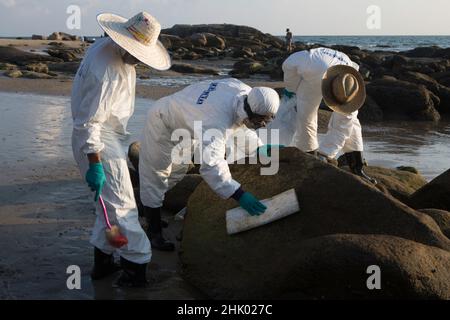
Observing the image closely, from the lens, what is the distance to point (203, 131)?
160 inches

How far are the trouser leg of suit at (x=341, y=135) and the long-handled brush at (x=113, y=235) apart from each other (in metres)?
3.46

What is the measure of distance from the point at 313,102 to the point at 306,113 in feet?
0.45

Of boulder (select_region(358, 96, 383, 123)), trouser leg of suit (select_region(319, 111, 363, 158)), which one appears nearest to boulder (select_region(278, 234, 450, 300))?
trouser leg of suit (select_region(319, 111, 363, 158))

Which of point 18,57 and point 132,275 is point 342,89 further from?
point 18,57

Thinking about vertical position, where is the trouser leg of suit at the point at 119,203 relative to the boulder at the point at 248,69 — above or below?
below

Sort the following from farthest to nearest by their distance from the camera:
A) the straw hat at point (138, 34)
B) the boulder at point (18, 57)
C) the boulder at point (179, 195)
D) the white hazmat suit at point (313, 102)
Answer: the boulder at point (18, 57)
the white hazmat suit at point (313, 102)
the boulder at point (179, 195)
the straw hat at point (138, 34)

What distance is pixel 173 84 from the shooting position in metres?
18.6

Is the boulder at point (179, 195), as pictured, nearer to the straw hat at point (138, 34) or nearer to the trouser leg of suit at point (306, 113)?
the trouser leg of suit at point (306, 113)

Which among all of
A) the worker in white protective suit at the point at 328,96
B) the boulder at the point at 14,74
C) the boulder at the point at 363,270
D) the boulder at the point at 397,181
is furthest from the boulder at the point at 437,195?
the boulder at the point at 14,74

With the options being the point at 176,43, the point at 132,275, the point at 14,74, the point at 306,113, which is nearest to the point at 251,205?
the point at 132,275

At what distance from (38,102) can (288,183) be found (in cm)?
963

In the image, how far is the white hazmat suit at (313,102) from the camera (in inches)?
255

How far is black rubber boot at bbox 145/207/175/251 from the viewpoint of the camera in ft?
15.6
